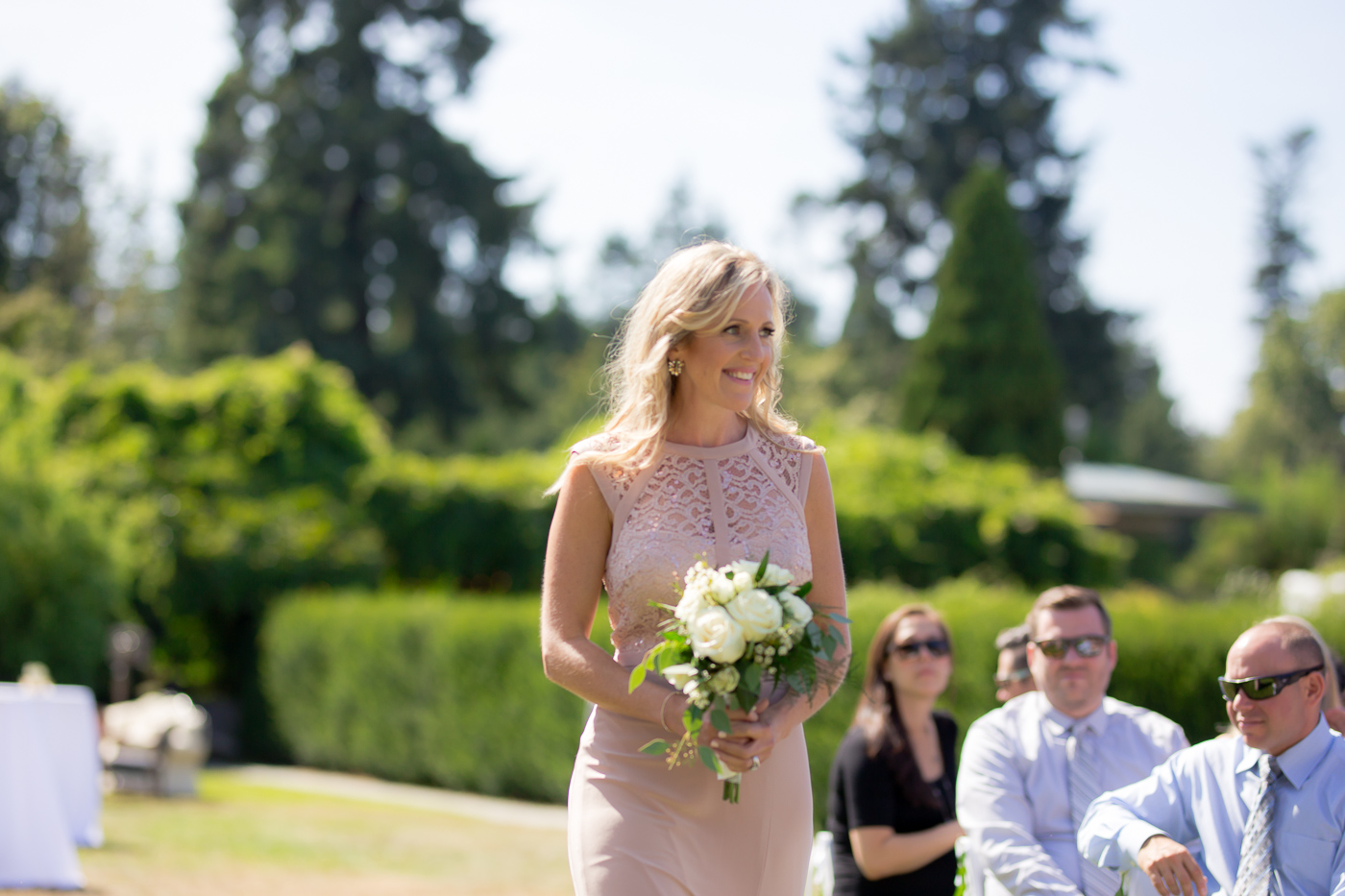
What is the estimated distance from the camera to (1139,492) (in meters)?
34.0

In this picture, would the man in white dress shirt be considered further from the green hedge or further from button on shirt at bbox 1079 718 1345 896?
the green hedge

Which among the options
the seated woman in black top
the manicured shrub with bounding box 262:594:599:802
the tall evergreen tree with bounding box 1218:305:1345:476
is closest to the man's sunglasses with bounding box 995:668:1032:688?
the seated woman in black top

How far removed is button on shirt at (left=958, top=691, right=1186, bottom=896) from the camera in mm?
4090

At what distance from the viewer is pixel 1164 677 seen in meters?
8.85

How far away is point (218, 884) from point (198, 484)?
495 inches

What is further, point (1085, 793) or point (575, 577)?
point (1085, 793)

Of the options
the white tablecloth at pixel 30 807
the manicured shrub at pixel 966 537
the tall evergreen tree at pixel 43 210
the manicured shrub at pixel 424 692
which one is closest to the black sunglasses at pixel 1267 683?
the white tablecloth at pixel 30 807

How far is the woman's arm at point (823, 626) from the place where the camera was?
264 cm

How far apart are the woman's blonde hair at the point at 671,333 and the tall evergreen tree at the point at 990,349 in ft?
85.9

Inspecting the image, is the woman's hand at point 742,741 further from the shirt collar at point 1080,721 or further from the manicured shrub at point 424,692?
the manicured shrub at point 424,692

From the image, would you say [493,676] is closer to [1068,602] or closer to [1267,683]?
[1068,602]

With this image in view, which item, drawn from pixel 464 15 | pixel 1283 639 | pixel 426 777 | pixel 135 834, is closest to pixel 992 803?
pixel 1283 639

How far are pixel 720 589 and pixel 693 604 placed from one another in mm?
63

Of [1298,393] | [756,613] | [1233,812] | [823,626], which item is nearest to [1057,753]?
[1233,812]
